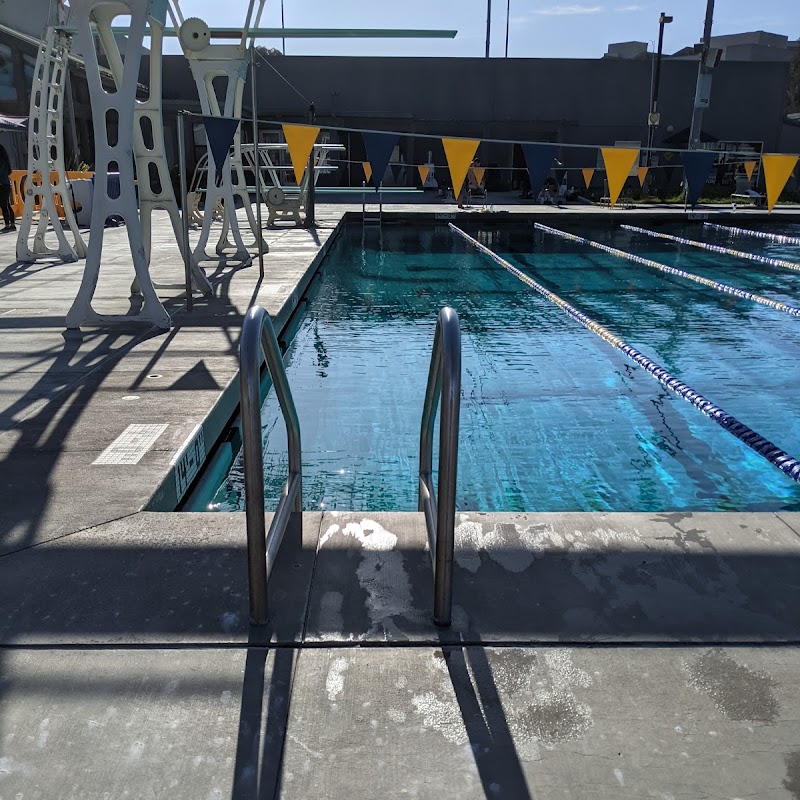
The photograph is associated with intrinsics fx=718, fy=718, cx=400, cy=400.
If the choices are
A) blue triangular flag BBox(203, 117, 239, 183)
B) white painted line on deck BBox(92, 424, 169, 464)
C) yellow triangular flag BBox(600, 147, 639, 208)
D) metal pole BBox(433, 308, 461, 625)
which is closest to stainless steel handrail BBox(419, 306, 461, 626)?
metal pole BBox(433, 308, 461, 625)

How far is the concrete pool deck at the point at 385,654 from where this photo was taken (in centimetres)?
164

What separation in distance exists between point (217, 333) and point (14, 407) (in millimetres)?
1970

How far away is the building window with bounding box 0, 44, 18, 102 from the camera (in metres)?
20.3

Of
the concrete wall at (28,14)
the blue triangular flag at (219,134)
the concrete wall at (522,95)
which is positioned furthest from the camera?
the concrete wall at (522,95)

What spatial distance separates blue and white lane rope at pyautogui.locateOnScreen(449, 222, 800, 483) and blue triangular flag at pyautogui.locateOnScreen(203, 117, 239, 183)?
418 centimetres

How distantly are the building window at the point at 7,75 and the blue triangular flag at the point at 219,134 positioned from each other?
689 inches

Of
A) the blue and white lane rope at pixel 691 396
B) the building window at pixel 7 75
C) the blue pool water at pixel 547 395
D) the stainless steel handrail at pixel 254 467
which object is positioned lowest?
the blue pool water at pixel 547 395

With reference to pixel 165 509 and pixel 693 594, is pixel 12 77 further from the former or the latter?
pixel 693 594

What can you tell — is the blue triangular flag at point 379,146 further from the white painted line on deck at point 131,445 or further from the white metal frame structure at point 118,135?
the white painted line on deck at point 131,445

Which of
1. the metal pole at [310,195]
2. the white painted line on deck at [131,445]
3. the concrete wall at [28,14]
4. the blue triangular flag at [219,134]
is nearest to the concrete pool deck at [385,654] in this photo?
the white painted line on deck at [131,445]

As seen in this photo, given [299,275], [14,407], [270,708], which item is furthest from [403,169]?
[270,708]

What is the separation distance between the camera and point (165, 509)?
10.4 ft

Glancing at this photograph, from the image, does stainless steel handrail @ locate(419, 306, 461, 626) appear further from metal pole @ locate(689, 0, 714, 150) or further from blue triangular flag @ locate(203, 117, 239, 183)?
metal pole @ locate(689, 0, 714, 150)

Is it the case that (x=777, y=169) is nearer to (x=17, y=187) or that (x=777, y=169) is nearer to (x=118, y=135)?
(x=118, y=135)
